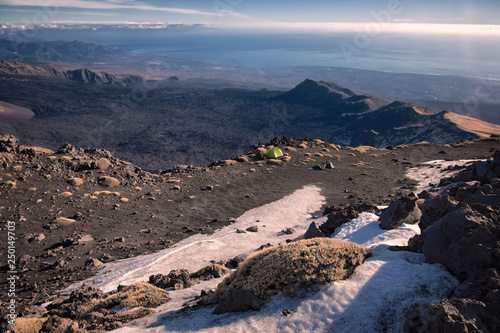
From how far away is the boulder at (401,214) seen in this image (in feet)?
41.6

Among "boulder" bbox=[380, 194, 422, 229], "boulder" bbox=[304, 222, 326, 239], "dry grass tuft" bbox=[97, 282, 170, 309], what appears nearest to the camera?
"dry grass tuft" bbox=[97, 282, 170, 309]

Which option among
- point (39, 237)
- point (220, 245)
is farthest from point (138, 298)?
point (39, 237)

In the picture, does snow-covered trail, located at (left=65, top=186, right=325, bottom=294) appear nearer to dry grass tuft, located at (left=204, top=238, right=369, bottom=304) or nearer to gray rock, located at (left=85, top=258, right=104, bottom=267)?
gray rock, located at (left=85, top=258, right=104, bottom=267)

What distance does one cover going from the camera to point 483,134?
209ft

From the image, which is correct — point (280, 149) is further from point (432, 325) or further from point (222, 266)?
point (432, 325)

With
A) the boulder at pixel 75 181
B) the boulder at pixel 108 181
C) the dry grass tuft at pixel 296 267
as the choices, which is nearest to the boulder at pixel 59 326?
the dry grass tuft at pixel 296 267

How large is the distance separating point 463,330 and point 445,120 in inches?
3401

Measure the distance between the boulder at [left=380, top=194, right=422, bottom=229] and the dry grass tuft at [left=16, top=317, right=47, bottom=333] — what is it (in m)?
12.5

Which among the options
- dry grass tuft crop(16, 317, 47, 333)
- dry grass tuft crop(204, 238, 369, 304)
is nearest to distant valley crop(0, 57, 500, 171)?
dry grass tuft crop(16, 317, 47, 333)

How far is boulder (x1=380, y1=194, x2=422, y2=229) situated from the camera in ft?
41.6

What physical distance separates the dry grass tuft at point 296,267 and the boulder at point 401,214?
199 inches

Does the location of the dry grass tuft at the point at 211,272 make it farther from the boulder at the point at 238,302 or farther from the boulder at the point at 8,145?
the boulder at the point at 8,145

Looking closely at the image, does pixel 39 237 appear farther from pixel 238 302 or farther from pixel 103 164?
pixel 238 302

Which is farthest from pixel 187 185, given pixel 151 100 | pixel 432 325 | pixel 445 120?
pixel 151 100
